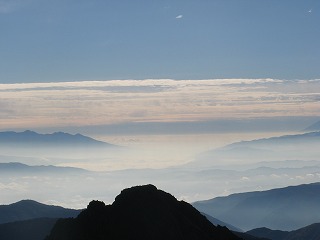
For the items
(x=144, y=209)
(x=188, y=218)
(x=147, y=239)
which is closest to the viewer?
(x=147, y=239)

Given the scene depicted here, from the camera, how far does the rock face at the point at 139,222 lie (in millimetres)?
168812

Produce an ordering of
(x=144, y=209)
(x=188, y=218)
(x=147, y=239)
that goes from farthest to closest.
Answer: (x=188, y=218), (x=144, y=209), (x=147, y=239)

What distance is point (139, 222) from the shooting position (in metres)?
172

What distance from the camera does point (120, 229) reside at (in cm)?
17012

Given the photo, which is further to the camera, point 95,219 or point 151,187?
point 151,187

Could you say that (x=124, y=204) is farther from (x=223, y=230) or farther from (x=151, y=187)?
(x=223, y=230)

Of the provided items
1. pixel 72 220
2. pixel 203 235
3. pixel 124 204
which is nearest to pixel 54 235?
pixel 72 220

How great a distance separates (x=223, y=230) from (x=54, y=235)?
5897 centimetres

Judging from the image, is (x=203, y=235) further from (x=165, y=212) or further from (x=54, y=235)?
(x=54, y=235)

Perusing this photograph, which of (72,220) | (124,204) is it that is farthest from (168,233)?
(72,220)

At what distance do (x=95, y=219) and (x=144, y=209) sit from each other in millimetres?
16856

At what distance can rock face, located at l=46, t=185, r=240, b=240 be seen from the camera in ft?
554

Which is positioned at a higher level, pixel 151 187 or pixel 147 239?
pixel 151 187

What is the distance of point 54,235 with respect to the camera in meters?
182
